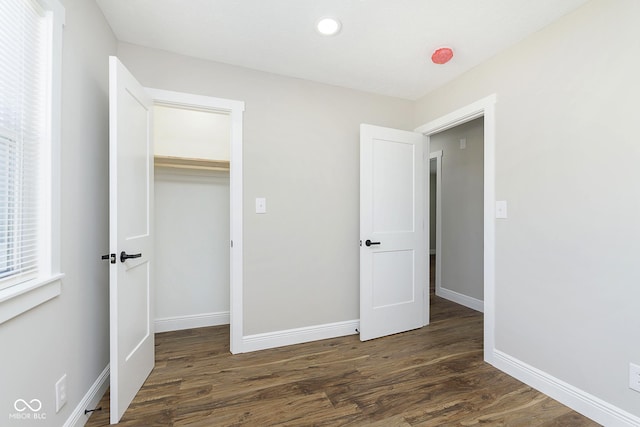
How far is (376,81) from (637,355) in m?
2.55

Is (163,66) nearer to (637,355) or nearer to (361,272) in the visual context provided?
(361,272)

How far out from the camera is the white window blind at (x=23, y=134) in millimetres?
1095

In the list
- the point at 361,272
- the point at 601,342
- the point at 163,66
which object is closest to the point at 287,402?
the point at 361,272

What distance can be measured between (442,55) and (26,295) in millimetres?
2731

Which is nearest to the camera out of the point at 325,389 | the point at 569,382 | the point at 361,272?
the point at 569,382

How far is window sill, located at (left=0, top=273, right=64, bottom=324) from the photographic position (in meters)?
1.00

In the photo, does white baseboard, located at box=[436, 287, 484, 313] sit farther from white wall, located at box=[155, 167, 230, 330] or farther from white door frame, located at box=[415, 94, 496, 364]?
white wall, located at box=[155, 167, 230, 330]

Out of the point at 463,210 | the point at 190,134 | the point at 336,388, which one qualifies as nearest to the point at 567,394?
the point at 336,388

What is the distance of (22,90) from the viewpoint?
1172 millimetres

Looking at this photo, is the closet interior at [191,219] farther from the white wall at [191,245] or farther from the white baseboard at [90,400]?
the white baseboard at [90,400]

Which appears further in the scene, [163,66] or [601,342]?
[163,66]

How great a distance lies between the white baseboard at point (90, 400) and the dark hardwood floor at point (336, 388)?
5cm

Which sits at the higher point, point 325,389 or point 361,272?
point 361,272

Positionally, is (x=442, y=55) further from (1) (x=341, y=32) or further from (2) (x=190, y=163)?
(2) (x=190, y=163)
